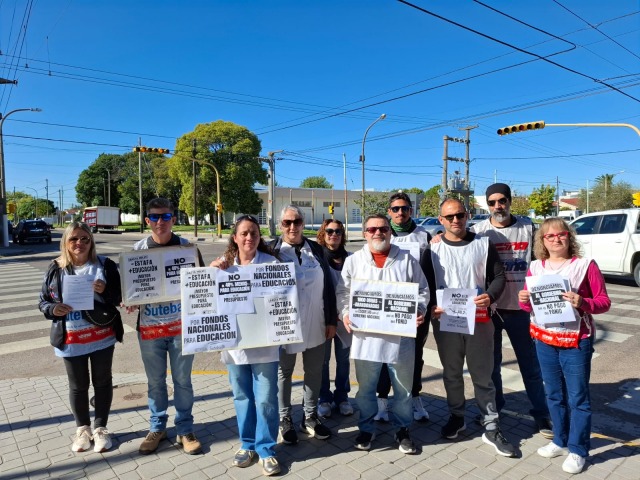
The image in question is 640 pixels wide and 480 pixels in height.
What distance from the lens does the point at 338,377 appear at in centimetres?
421

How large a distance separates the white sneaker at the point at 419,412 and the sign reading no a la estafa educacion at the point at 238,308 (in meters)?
1.53

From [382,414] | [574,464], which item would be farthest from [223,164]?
[574,464]

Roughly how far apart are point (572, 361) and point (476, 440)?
108 centimetres

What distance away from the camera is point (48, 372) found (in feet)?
18.7

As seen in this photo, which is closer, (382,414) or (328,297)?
(328,297)

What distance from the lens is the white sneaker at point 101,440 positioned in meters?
3.52

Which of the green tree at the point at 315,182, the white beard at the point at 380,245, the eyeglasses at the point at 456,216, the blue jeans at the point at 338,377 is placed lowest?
the blue jeans at the point at 338,377

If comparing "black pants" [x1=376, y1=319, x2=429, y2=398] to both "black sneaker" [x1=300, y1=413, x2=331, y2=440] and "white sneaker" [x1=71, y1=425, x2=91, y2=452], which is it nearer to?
"black sneaker" [x1=300, y1=413, x2=331, y2=440]

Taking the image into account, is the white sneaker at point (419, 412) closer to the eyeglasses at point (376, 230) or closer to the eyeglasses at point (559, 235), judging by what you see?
the eyeglasses at point (376, 230)

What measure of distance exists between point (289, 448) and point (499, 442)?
1696 mm

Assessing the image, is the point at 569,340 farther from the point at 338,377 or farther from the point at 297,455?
the point at 297,455

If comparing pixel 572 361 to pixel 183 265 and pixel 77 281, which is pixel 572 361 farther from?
pixel 77 281

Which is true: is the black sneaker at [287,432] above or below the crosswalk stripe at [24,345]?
above

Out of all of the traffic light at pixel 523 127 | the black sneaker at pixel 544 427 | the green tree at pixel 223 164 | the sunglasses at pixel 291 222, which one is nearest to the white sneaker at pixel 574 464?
the black sneaker at pixel 544 427
